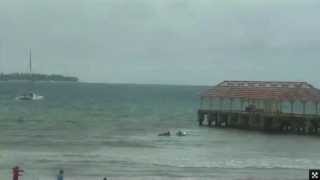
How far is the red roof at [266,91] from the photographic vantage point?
7725 cm

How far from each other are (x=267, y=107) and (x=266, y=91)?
224 centimetres

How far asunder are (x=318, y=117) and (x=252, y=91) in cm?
988

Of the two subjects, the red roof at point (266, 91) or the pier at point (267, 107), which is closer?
the pier at point (267, 107)

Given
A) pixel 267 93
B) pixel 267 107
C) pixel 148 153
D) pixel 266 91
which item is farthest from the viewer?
pixel 266 91

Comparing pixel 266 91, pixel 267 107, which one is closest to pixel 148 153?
pixel 267 107

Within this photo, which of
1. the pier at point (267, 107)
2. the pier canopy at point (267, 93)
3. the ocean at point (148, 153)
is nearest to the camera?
the ocean at point (148, 153)

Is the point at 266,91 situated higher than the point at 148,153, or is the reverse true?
the point at 266,91

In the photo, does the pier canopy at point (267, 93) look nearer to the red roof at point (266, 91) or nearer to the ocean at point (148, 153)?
the red roof at point (266, 91)

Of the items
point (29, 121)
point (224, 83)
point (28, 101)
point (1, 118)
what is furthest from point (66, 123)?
point (28, 101)

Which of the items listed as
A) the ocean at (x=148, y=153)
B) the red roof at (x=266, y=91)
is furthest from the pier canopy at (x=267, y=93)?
the ocean at (x=148, y=153)

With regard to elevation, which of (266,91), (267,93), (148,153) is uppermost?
(266,91)

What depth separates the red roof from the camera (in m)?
77.2

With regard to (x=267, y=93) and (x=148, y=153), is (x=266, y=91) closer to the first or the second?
(x=267, y=93)

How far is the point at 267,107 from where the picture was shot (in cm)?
7988
